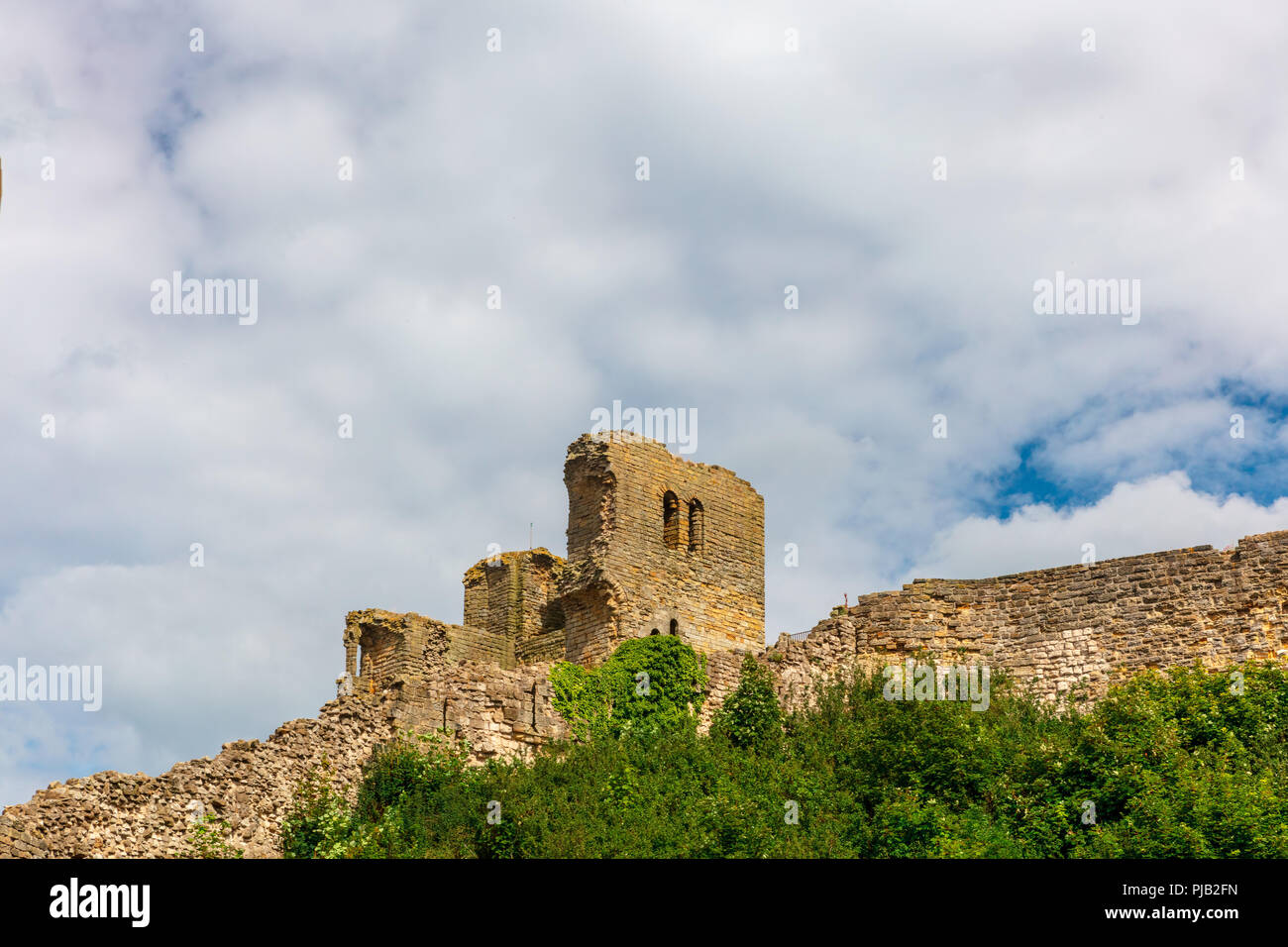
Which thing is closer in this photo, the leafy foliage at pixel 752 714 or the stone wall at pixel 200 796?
the stone wall at pixel 200 796

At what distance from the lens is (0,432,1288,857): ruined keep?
19.9 m

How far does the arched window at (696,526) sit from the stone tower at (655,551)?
0.06 ft

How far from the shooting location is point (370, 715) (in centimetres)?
2217

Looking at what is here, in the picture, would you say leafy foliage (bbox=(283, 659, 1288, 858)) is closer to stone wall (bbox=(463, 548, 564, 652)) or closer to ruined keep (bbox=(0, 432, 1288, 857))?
ruined keep (bbox=(0, 432, 1288, 857))

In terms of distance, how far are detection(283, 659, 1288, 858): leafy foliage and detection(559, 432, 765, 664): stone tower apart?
5014mm

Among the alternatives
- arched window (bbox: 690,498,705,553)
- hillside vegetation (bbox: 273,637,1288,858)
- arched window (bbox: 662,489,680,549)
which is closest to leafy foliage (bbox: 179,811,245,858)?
hillside vegetation (bbox: 273,637,1288,858)

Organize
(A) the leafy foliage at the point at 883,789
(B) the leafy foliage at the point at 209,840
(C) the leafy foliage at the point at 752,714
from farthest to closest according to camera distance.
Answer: (C) the leafy foliage at the point at 752,714 < (B) the leafy foliage at the point at 209,840 < (A) the leafy foliage at the point at 883,789

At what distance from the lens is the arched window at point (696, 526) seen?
31.2m

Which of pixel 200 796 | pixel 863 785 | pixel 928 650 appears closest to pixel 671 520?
pixel 928 650

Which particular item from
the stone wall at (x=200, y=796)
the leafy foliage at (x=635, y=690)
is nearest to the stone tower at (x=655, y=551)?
the leafy foliage at (x=635, y=690)

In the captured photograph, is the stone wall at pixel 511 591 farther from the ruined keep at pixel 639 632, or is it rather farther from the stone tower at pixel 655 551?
the stone tower at pixel 655 551

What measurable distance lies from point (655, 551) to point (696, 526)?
1.41m
